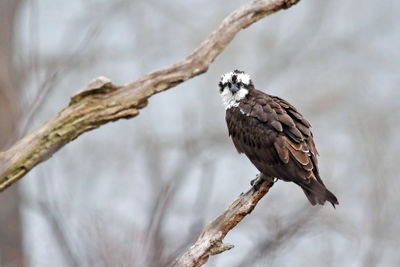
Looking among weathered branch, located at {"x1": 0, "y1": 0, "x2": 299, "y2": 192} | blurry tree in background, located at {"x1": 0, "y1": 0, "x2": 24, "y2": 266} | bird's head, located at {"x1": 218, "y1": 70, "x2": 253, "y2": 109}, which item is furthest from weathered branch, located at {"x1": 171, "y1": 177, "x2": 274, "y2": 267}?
blurry tree in background, located at {"x1": 0, "y1": 0, "x2": 24, "y2": 266}

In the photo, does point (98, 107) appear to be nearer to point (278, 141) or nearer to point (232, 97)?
point (232, 97)

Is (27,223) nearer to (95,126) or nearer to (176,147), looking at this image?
(176,147)

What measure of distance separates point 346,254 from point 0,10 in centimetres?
857

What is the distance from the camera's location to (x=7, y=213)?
15.7m

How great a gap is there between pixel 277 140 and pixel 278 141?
2cm

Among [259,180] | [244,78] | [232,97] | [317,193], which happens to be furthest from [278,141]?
[244,78]

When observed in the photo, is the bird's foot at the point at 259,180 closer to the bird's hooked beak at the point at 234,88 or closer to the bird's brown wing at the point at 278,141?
the bird's brown wing at the point at 278,141

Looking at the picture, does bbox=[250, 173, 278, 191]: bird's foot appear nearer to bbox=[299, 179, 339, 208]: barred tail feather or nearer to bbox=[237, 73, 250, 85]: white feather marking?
bbox=[299, 179, 339, 208]: barred tail feather

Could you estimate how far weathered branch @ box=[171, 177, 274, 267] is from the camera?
6727mm

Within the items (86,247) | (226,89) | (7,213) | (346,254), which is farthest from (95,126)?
(7,213)

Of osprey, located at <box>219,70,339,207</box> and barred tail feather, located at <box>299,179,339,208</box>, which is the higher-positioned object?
osprey, located at <box>219,70,339,207</box>

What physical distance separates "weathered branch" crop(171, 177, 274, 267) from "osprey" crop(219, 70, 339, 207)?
0.65 metres

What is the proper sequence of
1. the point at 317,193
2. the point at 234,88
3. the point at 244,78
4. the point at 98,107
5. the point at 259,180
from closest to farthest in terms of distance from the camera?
1. the point at 317,193
2. the point at 259,180
3. the point at 98,107
4. the point at 234,88
5. the point at 244,78

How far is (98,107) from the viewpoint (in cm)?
811
